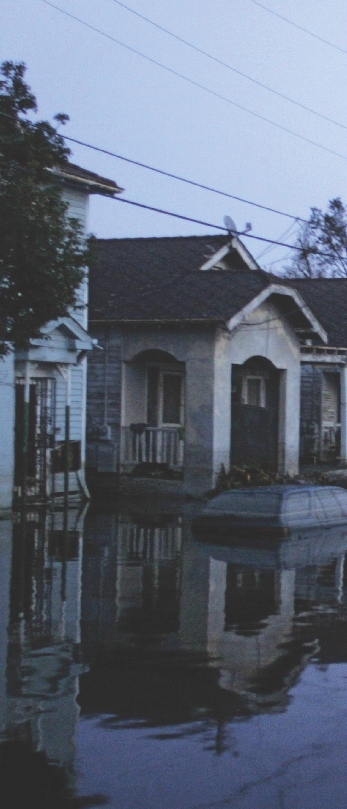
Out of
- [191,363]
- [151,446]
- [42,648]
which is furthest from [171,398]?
[42,648]

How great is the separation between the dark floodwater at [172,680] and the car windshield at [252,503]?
1535 mm

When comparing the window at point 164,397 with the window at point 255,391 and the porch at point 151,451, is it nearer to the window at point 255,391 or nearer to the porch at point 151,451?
the porch at point 151,451

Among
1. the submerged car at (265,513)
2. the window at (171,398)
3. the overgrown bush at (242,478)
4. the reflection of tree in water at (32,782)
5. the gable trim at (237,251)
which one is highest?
the gable trim at (237,251)

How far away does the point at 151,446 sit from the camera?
28.4 m

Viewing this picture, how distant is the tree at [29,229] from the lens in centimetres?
1433

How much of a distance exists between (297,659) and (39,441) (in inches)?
520

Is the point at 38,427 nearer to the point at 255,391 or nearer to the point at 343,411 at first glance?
the point at 255,391

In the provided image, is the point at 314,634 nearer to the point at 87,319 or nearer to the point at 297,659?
the point at 297,659

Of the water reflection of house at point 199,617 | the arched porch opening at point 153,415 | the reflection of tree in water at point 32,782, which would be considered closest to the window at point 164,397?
the arched porch opening at point 153,415

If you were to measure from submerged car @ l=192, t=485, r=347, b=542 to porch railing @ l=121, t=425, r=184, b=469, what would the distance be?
7.72 meters

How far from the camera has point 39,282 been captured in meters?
14.5

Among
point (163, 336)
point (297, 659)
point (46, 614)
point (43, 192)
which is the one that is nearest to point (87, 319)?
point (163, 336)

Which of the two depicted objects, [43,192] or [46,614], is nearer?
[46,614]

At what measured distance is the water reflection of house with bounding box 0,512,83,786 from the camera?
8.00m
